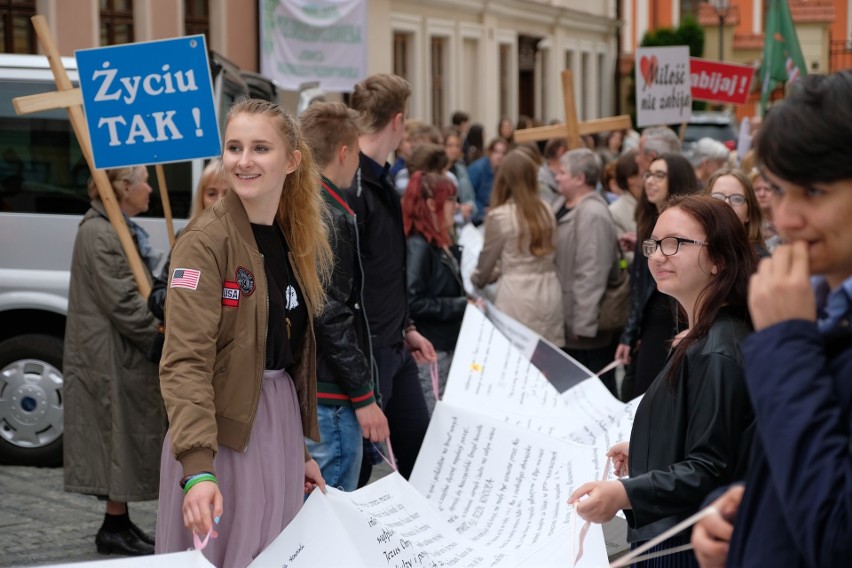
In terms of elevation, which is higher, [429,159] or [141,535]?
[429,159]

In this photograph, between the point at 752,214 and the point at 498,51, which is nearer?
the point at 752,214

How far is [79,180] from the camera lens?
7617mm

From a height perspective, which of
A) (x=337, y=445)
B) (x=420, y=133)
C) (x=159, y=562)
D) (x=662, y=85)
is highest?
(x=662, y=85)

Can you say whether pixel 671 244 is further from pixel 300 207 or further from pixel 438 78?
pixel 438 78

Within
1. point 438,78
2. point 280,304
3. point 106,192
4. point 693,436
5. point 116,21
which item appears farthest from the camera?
point 438,78

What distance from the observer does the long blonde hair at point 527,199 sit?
24.8ft

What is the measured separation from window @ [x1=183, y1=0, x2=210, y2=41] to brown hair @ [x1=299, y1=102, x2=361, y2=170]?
508 inches

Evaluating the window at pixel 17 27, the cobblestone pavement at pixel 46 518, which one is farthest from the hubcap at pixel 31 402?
the window at pixel 17 27

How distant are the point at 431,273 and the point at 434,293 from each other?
10 centimetres

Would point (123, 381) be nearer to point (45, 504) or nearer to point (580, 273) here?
point (45, 504)

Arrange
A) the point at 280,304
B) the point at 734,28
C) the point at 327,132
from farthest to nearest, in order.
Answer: the point at 734,28 → the point at 327,132 → the point at 280,304

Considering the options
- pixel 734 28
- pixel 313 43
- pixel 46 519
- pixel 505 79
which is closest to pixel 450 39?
pixel 505 79

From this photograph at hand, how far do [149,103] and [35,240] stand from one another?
90.5 inches

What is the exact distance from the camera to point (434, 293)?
6453mm
